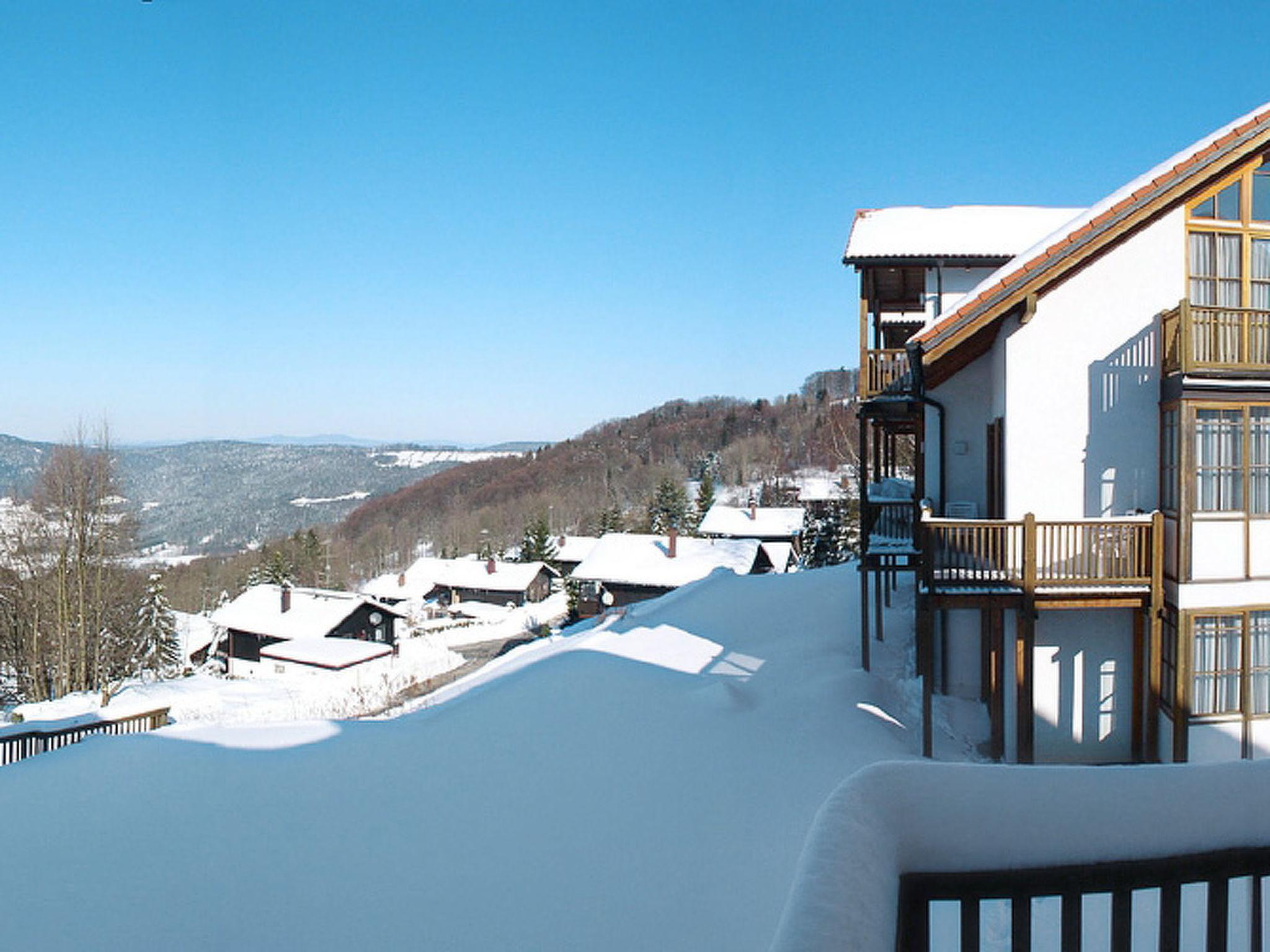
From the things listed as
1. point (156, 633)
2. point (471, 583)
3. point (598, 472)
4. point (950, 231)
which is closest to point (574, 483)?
point (598, 472)

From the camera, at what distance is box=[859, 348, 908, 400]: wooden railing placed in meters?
13.6

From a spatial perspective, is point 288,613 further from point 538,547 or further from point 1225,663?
point 1225,663

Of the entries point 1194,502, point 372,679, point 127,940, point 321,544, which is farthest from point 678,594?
point 321,544

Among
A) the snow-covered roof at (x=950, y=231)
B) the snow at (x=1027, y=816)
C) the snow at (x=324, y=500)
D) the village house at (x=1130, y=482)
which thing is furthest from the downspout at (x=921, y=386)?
the snow at (x=324, y=500)

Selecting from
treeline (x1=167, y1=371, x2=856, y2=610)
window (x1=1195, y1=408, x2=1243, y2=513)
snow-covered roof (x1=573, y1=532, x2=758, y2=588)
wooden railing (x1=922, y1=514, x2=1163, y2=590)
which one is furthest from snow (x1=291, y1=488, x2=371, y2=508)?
window (x1=1195, y1=408, x2=1243, y2=513)

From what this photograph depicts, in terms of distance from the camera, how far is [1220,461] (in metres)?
9.95

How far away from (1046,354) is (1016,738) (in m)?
4.68

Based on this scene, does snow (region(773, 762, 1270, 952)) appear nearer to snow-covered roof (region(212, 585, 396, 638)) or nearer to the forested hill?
snow-covered roof (region(212, 585, 396, 638))

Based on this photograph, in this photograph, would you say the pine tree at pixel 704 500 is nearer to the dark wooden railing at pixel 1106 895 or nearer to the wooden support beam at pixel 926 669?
the wooden support beam at pixel 926 669

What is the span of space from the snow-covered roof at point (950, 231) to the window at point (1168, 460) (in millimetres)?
4456

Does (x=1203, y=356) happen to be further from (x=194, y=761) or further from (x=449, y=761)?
(x=194, y=761)

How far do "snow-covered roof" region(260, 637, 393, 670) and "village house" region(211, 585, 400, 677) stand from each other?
98mm

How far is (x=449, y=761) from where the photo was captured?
936cm

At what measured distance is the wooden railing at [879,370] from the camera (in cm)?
1359
